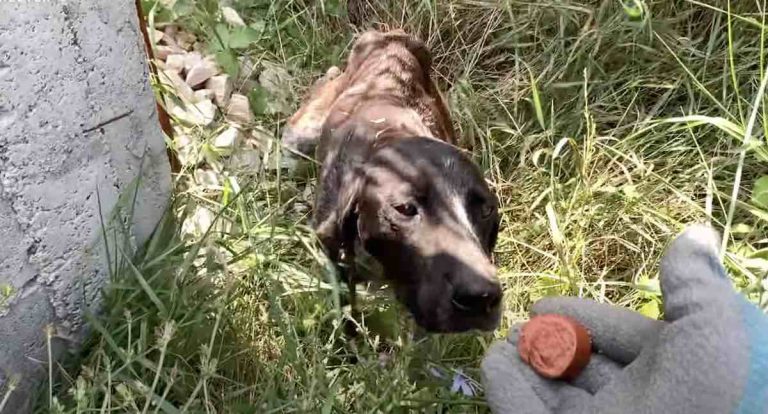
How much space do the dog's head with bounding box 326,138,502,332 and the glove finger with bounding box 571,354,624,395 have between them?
2.19 feet

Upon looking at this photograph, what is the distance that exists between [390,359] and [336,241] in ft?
2.08

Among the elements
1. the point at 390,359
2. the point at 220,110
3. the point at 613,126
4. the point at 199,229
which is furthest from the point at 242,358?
the point at 613,126

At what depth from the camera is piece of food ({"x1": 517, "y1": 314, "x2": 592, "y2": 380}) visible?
1909 mm

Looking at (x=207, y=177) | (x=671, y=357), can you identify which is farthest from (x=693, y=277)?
(x=207, y=177)

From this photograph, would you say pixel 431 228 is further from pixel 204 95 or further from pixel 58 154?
pixel 204 95

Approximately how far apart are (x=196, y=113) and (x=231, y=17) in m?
0.78

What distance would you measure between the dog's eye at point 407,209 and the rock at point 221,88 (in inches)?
71.2

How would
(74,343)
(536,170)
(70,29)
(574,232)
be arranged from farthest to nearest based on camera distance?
(536,170)
(574,232)
(74,343)
(70,29)

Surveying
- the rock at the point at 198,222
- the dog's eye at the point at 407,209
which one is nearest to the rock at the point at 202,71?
the rock at the point at 198,222

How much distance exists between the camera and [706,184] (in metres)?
A: 3.58

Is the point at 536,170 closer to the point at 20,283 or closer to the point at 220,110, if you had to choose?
the point at 220,110

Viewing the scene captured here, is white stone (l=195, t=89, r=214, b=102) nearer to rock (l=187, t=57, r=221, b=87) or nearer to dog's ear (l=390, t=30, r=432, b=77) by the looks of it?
rock (l=187, t=57, r=221, b=87)

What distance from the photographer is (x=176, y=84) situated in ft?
13.8

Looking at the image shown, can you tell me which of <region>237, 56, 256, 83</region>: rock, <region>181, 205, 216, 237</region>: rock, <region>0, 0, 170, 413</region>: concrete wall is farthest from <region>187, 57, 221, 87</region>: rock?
<region>0, 0, 170, 413</region>: concrete wall
